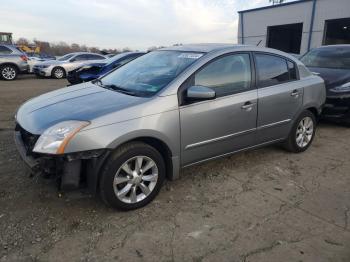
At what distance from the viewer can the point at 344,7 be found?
63.0 feet

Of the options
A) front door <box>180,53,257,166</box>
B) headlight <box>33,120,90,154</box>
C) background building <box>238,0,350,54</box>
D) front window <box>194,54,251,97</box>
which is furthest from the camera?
background building <box>238,0,350,54</box>

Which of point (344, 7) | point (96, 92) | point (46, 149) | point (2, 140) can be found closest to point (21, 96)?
point (2, 140)

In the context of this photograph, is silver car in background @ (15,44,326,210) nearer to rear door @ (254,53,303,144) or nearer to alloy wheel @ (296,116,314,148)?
rear door @ (254,53,303,144)

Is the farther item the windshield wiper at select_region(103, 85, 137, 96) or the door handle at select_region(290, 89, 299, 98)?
the door handle at select_region(290, 89, 299, 98)

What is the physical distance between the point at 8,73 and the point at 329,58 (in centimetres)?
1364

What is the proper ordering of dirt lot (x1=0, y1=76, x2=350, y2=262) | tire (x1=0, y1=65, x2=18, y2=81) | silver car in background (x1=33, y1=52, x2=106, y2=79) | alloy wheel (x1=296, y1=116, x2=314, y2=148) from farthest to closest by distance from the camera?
silver car in background (x1=33, y1=52, x2=106, y2=79), tire (x1=0, y1=65, x2=18, y2=81), alloy wheel (x1=296, y1=116, x2=314, y2=148), dirt lot (x1=0, y1=76, x2=350, y2=262)

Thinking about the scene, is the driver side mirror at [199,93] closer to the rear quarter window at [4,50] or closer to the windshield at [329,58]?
the windshield at [329,58]

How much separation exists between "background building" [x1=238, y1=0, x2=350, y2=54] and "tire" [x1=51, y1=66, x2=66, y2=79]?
1294cm

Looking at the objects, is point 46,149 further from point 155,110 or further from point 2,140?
point 2,140

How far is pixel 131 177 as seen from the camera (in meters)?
3.19

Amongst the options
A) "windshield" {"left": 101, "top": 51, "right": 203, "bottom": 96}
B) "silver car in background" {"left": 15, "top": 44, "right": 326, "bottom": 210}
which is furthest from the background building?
"windshield" {"left": 101, "top": 51, "right": 203, "bottom": 96}

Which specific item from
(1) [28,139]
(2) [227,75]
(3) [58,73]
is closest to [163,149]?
(2) [227,75]

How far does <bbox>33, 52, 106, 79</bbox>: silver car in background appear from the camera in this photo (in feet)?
54.5

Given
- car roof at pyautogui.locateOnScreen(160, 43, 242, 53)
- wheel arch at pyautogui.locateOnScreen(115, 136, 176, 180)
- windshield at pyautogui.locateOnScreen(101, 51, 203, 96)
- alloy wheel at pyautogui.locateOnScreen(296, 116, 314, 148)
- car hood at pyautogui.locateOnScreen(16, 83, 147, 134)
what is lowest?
alloy wheel at pyautogui.locateOnScreen(296, 116, 314, 148)
